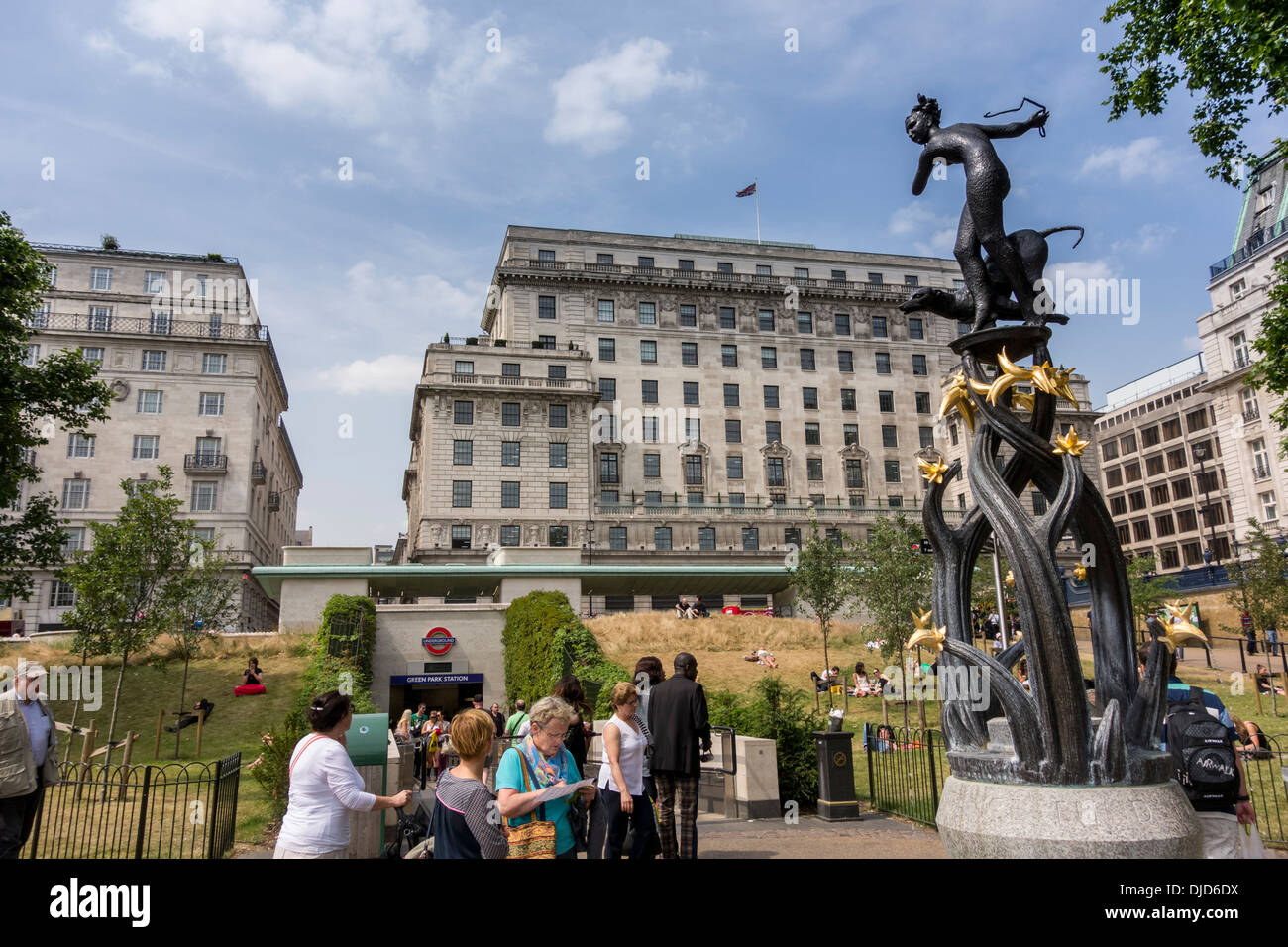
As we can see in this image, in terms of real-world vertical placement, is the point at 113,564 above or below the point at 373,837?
above

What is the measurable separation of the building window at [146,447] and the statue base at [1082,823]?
60332 mm

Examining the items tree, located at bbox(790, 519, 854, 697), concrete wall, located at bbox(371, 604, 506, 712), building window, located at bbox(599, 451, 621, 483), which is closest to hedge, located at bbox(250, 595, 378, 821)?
concrete wall, located at bbox(371, 604, 506, 712)

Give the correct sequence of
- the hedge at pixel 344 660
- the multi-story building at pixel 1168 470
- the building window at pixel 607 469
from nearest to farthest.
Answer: the hedge at pixel 344 660, the building window at pixel 607 469, the multi-story building at pixel 1168 470

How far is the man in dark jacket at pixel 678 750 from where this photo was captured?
26.0 ft

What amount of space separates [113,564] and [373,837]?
66.3 ft

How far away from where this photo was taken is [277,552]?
76.9 meters

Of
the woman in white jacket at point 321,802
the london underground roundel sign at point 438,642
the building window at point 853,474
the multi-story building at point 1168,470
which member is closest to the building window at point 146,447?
the london underground roundel sign at point 438,642

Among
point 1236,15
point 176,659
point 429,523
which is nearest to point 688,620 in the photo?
point 176,659

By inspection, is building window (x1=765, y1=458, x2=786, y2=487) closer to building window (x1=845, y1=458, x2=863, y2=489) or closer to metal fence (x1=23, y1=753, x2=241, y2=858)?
building window (x1=845, y1=458, x2=863, y2=489)

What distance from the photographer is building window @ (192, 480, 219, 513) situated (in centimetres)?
5684

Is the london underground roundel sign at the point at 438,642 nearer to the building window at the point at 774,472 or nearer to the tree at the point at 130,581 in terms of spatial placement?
the tree at the point at 130,581

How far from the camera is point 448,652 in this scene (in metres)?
33.2

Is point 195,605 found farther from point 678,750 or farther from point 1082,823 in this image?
point 1082,823
